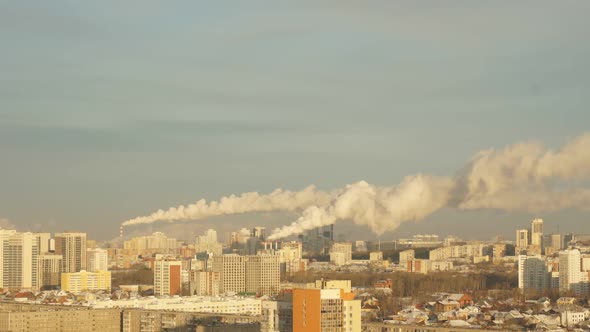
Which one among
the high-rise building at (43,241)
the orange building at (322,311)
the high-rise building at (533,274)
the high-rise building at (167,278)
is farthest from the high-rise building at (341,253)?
the orange building at (322,311)

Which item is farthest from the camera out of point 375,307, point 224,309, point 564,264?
point 564,264

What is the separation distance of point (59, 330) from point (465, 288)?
61.9 feet

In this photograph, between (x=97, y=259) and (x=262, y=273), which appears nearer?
(x=262, y=273)

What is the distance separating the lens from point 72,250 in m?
40.5

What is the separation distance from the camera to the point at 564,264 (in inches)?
1378

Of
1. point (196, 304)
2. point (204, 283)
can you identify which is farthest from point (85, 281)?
point (196, 304)

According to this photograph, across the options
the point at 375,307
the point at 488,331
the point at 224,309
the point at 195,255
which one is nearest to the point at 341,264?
the point at 195,255

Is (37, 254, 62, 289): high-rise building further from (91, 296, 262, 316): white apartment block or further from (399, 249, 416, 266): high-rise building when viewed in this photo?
(399, 249, 416, 266): high-rise building

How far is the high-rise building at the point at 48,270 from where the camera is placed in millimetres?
38125

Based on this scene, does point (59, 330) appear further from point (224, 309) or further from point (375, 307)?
point (375, 307)

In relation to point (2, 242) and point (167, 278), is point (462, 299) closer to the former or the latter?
point (167, 278)

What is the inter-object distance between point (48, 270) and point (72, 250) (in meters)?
1.80

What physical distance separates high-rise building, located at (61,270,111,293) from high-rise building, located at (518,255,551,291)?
13492mm

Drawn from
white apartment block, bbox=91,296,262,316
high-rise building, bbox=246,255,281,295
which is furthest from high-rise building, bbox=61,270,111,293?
white apartment block, bbox=91,296,262,316
